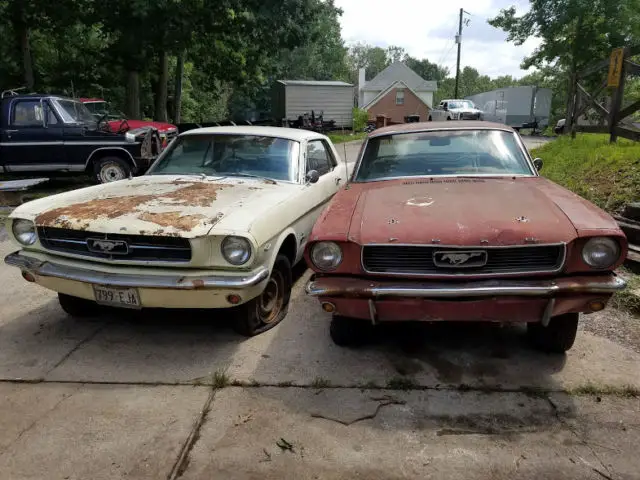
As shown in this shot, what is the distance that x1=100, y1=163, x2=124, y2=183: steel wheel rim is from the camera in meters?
9.80

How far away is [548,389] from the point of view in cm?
311

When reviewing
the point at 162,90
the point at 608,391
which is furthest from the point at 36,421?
the point at 162,90

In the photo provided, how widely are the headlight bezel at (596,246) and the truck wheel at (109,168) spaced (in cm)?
877

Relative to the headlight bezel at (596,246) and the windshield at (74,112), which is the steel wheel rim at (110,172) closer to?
the windshield at (74,112)

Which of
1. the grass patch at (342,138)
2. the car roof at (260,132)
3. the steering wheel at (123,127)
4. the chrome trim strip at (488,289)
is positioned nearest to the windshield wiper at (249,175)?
the car roof at (260,132)

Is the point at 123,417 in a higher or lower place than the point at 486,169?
lower

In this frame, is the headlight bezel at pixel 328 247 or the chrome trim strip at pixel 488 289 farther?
the headlight bezel at pixel 328 247

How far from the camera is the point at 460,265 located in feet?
9.91

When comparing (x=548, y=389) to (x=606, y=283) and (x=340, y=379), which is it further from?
(x=340, y=379)

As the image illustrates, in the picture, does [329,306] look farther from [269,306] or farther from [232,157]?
[232,157]

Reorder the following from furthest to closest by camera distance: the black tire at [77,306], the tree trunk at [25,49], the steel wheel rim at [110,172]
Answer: the tree trunk at [25,49]
the steel wheel rim at [110,172]
the black tire at [77,306]

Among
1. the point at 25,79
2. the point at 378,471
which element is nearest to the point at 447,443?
the point at 378,471

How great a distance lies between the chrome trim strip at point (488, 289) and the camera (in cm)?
290

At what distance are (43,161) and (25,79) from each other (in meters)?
7.47
